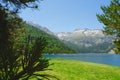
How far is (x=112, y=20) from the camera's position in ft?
140

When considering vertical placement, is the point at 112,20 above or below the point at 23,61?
above

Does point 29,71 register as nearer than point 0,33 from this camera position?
Yes

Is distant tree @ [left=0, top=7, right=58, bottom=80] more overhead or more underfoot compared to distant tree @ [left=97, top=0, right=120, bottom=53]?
more underfoot

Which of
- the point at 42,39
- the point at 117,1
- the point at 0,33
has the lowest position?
the point at 42,39

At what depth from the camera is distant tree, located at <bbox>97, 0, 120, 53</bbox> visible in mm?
42006

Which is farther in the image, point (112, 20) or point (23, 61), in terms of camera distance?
point (112, 20)

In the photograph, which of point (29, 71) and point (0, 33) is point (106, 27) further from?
point (29, 71)

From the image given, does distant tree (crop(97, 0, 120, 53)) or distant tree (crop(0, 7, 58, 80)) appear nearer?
distant tree (crop(0, 7, 58, 80))

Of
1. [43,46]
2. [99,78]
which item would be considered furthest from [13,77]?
[99,78]

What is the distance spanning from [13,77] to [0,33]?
334 cm

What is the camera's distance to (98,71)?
32.9 m

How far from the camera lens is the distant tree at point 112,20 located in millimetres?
42006

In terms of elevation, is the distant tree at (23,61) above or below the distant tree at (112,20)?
below

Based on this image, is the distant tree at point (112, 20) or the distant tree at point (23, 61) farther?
the distant tree at point (112, 20)
